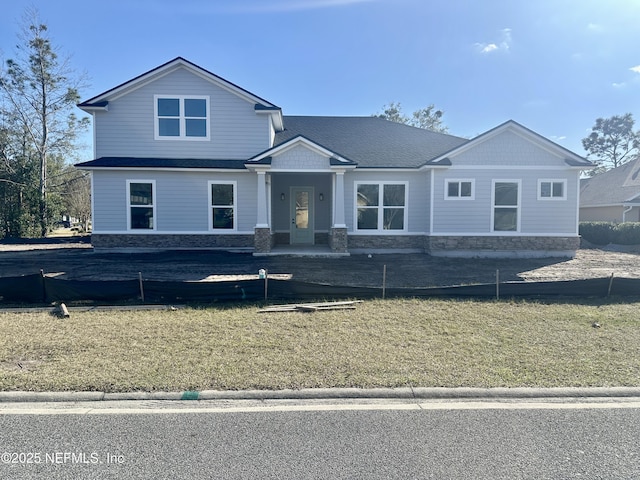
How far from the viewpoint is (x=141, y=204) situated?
14352 millimetres

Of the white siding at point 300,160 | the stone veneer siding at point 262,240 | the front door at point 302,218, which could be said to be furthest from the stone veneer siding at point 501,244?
the stone veneer siding at point 262,240

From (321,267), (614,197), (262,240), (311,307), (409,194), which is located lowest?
(311,307)

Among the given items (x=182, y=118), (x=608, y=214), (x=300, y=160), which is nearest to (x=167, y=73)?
(x=182, y=118)

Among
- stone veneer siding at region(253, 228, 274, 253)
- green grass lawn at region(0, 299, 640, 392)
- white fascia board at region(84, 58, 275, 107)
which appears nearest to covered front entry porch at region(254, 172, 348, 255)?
stone veneer siding at region(253, 228, 274, 253)

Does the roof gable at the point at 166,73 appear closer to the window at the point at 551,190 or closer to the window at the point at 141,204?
the window at the point at 141,204

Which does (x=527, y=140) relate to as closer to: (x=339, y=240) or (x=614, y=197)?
(x=339, y=240)

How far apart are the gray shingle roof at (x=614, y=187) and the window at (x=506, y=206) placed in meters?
14.9

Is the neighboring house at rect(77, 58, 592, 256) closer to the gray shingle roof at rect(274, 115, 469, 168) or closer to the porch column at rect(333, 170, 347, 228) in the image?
the porch column at rect(333, 170, 347, 228)

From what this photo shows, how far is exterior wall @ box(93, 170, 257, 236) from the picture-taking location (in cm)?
1416

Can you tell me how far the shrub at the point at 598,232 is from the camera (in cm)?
1903

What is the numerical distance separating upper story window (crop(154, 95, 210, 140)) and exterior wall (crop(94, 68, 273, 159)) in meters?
0.17

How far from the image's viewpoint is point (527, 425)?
343 centimetres

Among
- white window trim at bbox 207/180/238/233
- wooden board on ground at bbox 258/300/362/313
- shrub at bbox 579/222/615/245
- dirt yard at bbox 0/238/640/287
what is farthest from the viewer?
shrub at bbox 579/222/615/245

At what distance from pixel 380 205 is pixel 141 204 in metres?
9.27
